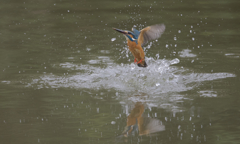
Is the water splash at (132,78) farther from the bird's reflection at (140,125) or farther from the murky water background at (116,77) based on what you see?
the bird's reflection at (140,125)

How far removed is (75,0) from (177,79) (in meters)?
5.49

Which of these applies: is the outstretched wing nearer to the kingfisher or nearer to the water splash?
the kingfisher

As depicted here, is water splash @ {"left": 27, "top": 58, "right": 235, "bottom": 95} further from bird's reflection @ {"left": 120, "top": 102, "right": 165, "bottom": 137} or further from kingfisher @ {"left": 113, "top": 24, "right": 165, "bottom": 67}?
bird's reflection @ {"left": 120, "top": 102, "right": 165, "bottom": 137}

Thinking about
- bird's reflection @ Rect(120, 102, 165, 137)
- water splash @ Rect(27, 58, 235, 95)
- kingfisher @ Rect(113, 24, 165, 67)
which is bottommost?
bird's reflection @ Rect(120, 102, 165, 137)

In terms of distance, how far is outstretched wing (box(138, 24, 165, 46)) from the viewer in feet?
16.5

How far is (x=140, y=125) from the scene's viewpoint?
3812 mm

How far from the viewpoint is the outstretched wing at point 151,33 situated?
503 centimetres

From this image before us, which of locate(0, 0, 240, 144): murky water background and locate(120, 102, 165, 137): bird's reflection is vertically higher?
locate(0, 0, 240, 144): murky water background

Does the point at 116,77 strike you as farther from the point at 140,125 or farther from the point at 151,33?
the point at 140,125

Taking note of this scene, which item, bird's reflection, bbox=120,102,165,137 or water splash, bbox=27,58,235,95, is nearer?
bird's reflection, bbox=120,102,165,137

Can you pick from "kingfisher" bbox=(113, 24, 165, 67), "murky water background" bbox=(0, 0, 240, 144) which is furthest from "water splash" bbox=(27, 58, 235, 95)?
"kingfisher" bbox=(113, 24, 165, 67)

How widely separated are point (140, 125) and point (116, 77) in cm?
162

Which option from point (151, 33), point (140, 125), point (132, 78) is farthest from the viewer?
point (132, 78)

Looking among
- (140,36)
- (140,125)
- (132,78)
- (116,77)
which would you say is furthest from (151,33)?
(140,125)
